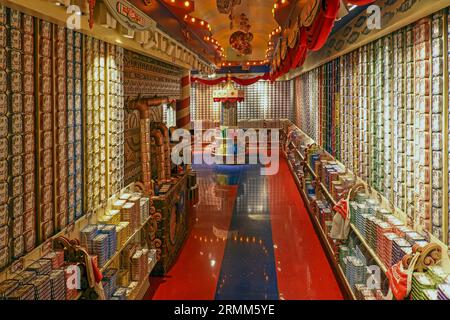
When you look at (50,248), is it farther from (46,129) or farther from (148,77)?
(148,77)

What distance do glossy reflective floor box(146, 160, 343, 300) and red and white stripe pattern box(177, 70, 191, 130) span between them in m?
1.94

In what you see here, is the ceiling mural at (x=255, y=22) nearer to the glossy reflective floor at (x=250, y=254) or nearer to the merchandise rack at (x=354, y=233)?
the merchandise rack at (x=354, y=233)

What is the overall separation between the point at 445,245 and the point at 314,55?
7.41 m

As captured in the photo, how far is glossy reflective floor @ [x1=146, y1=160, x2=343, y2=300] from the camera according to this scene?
6293 millimetres

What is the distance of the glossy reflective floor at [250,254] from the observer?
6293 mm

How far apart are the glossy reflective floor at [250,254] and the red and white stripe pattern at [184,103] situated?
Result: 1.94m

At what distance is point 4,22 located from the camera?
10.7 feet

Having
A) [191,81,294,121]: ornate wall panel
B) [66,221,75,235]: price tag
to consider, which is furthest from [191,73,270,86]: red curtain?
[66,221,75,235]: price tag

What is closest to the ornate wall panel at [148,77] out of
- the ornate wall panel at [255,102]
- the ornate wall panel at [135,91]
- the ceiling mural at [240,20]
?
the ornate wall panel at [135,91]

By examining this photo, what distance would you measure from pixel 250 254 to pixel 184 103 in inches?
185

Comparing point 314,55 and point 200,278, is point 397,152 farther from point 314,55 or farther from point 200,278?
Answer: point 314,55

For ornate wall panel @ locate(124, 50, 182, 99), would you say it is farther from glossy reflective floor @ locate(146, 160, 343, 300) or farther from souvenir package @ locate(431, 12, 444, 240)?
souvenir package @ locate(431, 12, 444, 240)

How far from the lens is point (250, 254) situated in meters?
7.80

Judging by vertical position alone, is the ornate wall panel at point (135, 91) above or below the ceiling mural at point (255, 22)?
below
